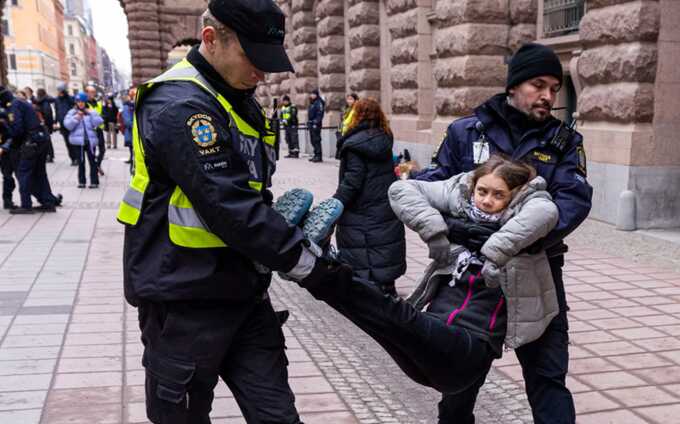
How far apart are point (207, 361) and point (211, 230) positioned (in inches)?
17.5

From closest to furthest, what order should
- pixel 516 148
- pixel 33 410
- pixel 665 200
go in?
1. pixel 516 148
2. pixel 33 410
3. pixel 665 200

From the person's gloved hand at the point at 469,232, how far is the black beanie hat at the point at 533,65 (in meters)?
0.65

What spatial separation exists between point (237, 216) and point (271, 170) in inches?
18.0

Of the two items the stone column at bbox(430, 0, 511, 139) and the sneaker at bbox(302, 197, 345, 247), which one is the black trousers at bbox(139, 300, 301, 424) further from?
the stone column at bbox(430, 0, 511, 139)

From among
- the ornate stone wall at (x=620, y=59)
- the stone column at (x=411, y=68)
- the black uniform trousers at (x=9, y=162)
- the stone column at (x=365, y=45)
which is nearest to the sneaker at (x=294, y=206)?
the ornate stone wall at (x=620, y=59)

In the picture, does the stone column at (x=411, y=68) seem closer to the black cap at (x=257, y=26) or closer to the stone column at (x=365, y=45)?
the stone column at (x=365, y=45)

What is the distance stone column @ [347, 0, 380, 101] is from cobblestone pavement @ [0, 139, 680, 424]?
28.5 ft

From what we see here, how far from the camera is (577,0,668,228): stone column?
7828 mm

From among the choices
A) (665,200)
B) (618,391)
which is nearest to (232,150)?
(618,391)

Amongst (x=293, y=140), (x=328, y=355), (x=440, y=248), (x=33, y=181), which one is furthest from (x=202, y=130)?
(x=293, y=140)

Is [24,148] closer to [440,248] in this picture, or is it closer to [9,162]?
[9,162]

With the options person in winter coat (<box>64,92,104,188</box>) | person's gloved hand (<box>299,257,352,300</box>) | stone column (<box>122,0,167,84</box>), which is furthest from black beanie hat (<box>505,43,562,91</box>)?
stone column (<box>122,0,167,84</box>)

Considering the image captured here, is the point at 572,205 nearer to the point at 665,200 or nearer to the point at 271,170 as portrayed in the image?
the point at 271,170

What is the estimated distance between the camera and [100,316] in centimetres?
529
